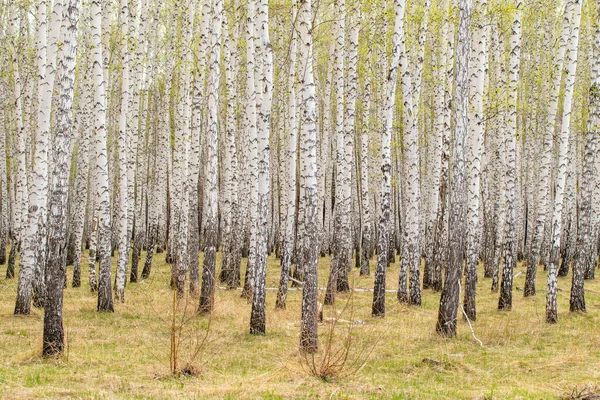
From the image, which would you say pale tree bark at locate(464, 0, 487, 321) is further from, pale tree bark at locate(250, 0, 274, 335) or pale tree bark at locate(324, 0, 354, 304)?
pale tree bark at locate(250, 0, 274, 335)

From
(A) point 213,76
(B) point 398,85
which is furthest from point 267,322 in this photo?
(B) point 398,85

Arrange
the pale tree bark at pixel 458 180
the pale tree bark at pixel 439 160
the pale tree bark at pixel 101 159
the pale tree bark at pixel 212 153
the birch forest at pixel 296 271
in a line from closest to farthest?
the birch forest at pixel 296 271, the pale tree bark at pixel 458 180, the pale tree bark at pixel 101 159, the pale tree bark at pixel 212 153, the pale tree bark at pixel 439 160

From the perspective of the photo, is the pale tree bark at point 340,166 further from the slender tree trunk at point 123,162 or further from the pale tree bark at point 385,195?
the slender tree trunk at point 123,162

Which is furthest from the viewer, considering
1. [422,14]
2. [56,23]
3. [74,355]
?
[422,14]

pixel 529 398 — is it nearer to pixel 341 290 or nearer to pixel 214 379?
pixel 214 379

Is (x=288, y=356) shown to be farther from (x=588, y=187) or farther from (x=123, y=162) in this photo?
(x=588, y=187)

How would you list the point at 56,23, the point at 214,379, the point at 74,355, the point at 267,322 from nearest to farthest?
1. the point at 214,379
2. the point at 74,355
3. the point at 56,23
4. the point at 267,322

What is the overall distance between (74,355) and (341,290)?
390 inches

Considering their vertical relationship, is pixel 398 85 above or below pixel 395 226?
above

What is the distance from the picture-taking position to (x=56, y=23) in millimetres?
10625

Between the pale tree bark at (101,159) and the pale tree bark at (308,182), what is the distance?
14.1 feet

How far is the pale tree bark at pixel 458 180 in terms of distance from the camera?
1104cm

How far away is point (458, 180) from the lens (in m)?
11.2

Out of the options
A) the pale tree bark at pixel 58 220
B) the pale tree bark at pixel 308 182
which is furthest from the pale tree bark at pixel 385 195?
the pale tree bark at pixel 58 220
